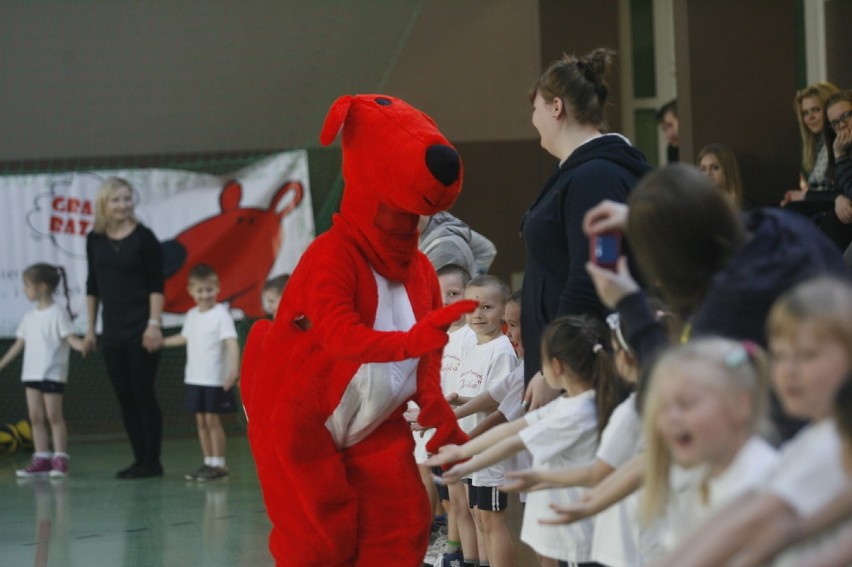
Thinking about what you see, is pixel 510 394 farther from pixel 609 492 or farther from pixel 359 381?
pixel 609 492

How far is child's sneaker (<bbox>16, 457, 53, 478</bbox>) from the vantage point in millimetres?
7625

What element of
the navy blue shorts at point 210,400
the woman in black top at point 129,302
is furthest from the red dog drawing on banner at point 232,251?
the navy blue shorts at point 210,400

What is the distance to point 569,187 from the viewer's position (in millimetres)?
3201

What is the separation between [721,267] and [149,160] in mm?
8020

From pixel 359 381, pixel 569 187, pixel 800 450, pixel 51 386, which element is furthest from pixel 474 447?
pixel 51 386

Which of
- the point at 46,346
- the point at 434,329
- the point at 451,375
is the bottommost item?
the point at 46,346

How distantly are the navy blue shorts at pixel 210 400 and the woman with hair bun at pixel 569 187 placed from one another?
4138 mm

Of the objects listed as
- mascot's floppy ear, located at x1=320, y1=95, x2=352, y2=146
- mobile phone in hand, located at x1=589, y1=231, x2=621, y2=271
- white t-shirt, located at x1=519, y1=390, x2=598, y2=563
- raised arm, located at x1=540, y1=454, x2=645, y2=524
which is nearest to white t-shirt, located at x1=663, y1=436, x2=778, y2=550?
raised arm, located at x1=540, y1=454, x2=645, y2=524

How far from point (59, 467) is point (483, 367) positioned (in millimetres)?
4046

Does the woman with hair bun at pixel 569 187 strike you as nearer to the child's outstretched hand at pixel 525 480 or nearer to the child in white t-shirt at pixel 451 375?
the child's outstretched hand at pixel 525 480

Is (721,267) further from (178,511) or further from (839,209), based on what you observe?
(178,511)

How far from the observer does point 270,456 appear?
11.2 feet

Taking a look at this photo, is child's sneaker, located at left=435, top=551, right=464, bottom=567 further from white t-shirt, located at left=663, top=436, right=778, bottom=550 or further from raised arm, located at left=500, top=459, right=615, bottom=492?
white t-shirt, located at left=663, top=436, right=778, bottom=550

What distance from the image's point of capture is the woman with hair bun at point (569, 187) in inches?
123
